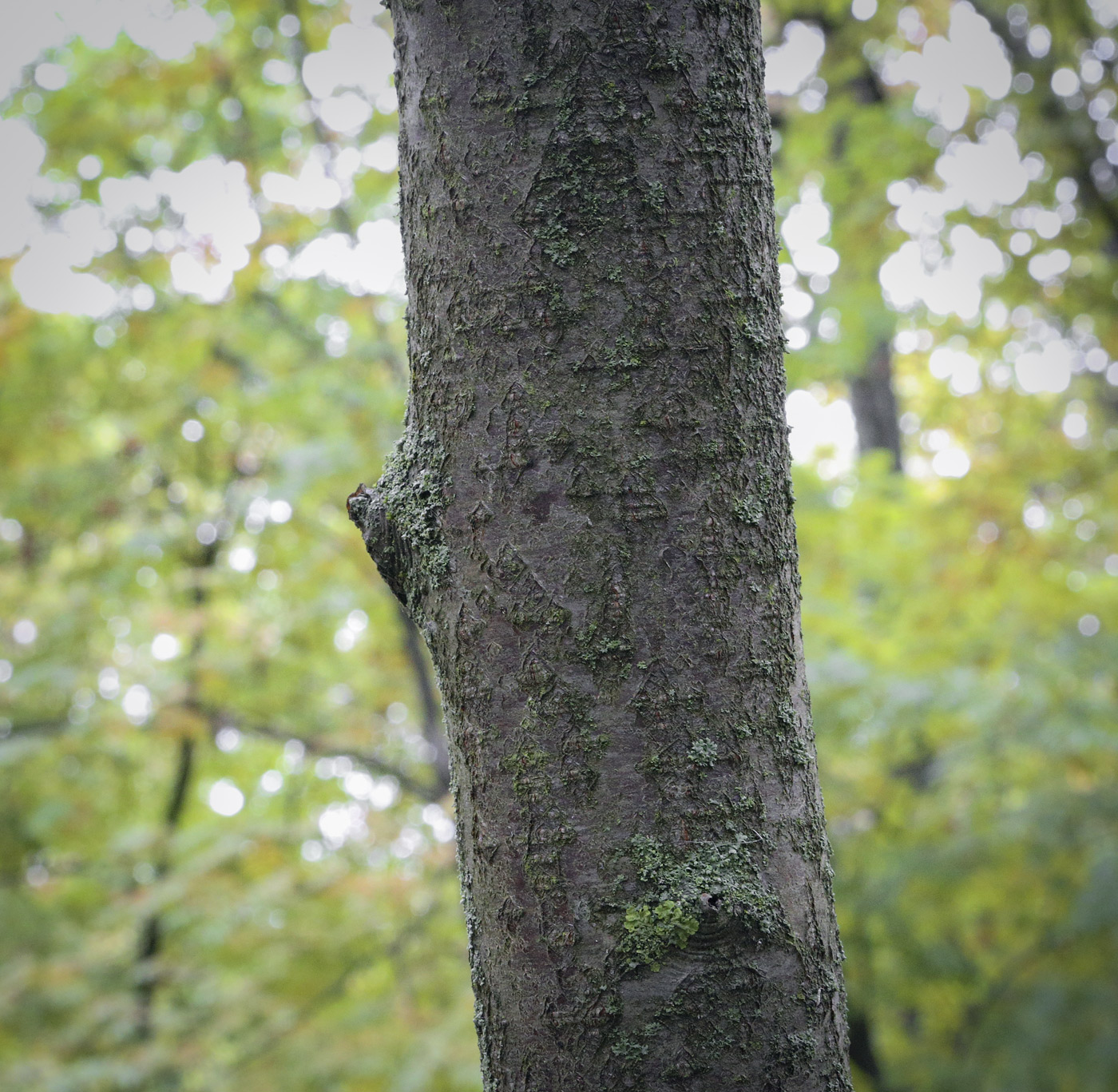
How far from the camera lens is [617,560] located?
76 centimetres

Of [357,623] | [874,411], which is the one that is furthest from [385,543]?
[874,411]

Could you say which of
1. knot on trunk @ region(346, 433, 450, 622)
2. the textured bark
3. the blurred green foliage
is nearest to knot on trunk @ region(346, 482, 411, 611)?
knot on trunk @ region(346, 433, 450, 622)

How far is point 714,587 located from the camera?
30.6 inches

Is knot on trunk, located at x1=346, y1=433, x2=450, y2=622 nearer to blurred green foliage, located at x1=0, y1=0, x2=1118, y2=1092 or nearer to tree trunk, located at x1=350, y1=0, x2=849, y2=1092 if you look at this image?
tree trunk, located at x1=350, y1=0, x2=849, y2=1092

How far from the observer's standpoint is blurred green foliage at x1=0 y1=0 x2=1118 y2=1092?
4254 mm

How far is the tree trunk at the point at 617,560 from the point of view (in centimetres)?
74

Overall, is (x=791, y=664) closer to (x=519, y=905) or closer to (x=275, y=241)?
(x=519, y=905)

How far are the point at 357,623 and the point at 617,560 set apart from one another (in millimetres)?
5671

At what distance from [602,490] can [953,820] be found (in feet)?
18.3

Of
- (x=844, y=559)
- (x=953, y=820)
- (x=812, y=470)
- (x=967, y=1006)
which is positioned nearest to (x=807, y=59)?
(x=812, y=470)

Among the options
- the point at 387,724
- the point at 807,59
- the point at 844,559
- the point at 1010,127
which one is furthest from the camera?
the point at 387,724

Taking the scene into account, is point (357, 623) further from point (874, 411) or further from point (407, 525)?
point (407, 525)

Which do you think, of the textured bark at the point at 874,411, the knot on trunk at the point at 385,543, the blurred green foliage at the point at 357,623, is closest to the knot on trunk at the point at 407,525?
the knot on trunk at the point at 385,543

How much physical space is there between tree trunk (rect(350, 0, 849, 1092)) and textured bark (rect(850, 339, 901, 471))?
8.07 m
